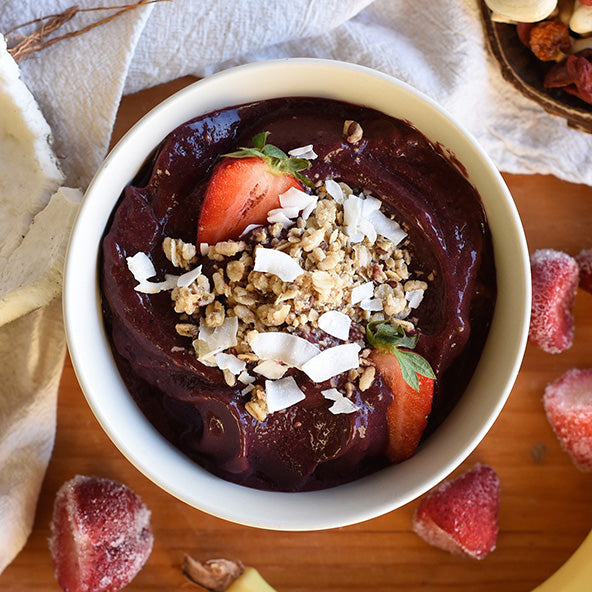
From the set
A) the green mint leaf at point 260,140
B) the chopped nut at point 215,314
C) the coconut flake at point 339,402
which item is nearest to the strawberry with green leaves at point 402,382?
the coconut flake at point 339,402

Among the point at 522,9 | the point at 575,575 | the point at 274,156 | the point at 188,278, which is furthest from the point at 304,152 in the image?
the point at 575,575

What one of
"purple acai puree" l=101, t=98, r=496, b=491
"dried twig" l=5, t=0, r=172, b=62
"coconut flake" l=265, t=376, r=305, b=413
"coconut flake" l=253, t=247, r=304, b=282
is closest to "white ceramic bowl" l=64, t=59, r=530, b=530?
"purple acai puree" l=101, t=98, r=496, b=491

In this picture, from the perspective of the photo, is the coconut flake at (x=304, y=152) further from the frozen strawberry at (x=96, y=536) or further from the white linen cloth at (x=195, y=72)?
the frozen strawberry at (x=96, y=536)

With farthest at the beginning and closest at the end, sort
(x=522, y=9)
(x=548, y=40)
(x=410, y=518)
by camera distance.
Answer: (x=410, y=518) < (x=548, y=40) < (x=522, y=9)

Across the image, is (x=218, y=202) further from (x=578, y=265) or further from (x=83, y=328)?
(x=578, y=265)

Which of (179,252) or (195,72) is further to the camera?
(195,72)

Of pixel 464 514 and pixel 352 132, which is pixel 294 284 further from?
pixel 464 514
